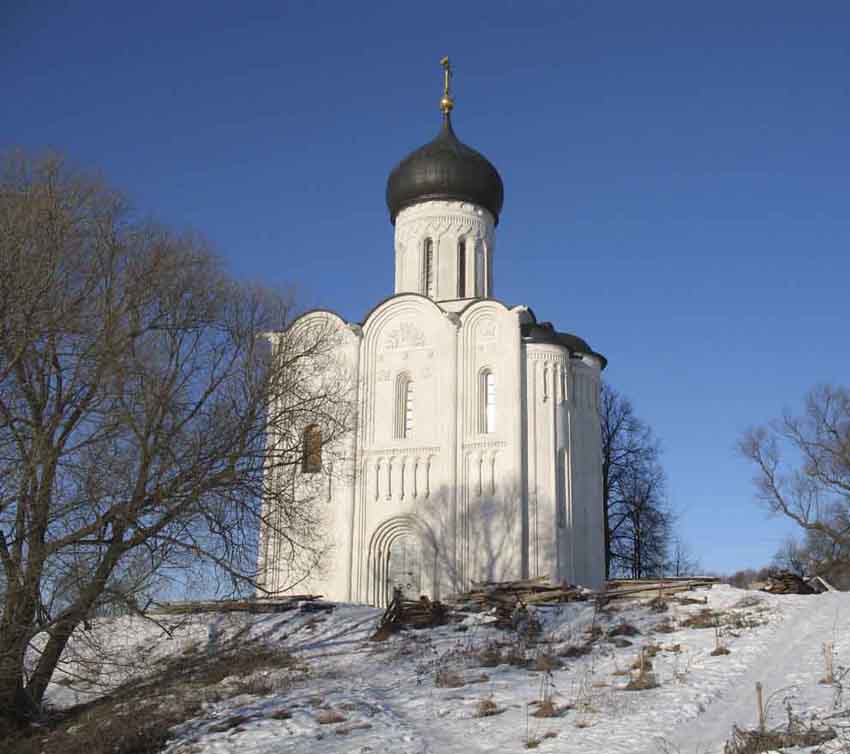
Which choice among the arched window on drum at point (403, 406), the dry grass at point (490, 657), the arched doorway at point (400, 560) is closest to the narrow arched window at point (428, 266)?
the arched window on drum at point (403, 406)

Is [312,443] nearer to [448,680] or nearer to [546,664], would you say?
[448,680]

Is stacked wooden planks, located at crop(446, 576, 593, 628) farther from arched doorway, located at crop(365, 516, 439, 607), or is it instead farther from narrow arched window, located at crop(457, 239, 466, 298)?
narrow arched window, located at crop(457, 239, 466, 298)

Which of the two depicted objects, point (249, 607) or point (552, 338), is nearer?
point (249, 607)

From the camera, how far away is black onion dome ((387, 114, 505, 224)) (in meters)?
26.8

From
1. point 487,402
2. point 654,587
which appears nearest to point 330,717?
point 654,587

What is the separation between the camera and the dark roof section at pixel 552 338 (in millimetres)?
23547

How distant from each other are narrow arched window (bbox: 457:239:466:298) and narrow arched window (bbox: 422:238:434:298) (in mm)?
708

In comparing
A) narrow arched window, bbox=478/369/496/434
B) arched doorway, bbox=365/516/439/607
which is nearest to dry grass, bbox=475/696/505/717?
arched doorway, bbox=365/516/439/607

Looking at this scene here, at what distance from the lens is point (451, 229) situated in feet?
87.4

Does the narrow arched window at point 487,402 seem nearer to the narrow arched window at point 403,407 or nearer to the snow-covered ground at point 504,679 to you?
the narrow arched window at point 403,407

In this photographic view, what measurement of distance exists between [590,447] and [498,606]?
899 cm

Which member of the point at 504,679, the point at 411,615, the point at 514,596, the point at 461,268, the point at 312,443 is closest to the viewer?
the point at 504,679

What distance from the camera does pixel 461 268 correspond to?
26641 millimetres

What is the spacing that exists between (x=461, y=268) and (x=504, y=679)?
626 inches
